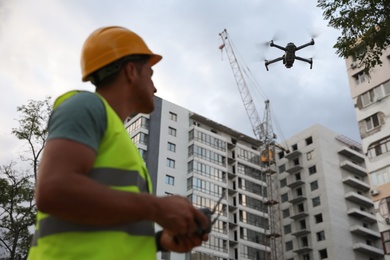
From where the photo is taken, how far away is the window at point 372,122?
36.2 m

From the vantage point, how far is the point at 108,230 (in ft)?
6.07

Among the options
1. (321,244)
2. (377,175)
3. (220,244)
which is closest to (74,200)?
(377,175)

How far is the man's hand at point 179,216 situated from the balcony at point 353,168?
2729 inches

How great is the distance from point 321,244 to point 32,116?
48.4 metres

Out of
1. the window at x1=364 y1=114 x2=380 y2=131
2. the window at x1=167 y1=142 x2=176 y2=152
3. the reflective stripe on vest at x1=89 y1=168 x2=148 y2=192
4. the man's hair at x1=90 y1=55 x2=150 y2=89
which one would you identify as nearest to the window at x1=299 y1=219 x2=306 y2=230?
the window at x1=167 y1=142 x2=176 y2=152

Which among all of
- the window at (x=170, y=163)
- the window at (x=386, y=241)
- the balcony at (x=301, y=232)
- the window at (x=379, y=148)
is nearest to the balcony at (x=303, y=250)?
the balcony at (x=301, y=232)

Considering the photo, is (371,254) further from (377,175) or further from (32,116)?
(32,116)

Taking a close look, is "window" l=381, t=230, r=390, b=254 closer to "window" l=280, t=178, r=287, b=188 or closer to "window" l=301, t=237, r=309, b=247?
"window" l=301, t=237, r=309, b=247

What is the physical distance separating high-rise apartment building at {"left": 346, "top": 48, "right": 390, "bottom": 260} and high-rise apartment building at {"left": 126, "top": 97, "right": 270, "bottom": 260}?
25031 millimetres

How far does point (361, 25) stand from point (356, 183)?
57109 mm

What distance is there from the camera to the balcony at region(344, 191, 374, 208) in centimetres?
6562

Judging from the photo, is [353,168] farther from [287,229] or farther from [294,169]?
[287,229]

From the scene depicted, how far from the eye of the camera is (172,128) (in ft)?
210

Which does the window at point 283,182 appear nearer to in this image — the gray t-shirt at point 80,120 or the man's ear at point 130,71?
the man's ear at point 130,71
